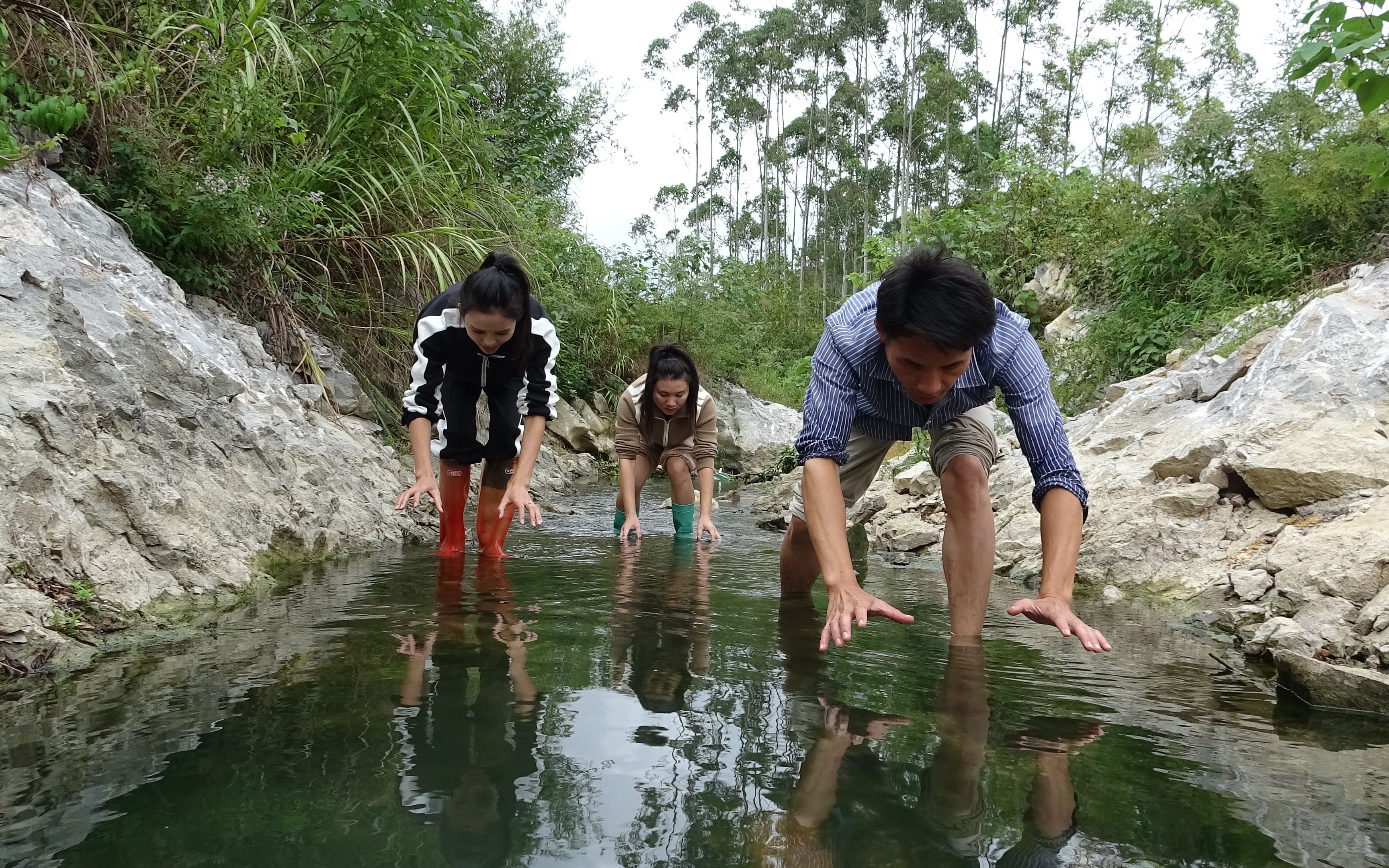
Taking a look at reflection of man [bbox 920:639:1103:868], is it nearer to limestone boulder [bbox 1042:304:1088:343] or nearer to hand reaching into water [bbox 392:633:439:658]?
hand reaching into water [bbox 392:633:439:658]

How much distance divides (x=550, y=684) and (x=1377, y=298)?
605cm

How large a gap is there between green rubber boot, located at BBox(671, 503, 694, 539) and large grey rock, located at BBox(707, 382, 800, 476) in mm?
7688

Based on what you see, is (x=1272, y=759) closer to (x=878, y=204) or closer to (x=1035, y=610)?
(x=1035, y=610)

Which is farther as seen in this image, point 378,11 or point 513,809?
point 378,11

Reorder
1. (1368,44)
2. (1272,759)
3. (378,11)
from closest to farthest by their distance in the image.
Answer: (1272,759) → (1368,44) → (378,11)

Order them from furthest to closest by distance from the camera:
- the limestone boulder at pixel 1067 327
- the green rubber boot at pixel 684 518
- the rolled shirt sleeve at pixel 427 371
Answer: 1. the limestone boulder at pixel 1067 327
2. the green rubber boot at pixel 684 518
3. the rolled shirt sleeve at pixel 427 371

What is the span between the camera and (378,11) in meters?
6.62

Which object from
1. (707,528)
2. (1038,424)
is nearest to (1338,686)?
(1038,424)

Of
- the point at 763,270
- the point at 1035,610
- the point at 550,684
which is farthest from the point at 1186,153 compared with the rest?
the point at 763,270

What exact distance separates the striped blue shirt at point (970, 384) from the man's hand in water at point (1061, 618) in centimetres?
40

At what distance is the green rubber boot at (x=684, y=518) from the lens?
6527mm

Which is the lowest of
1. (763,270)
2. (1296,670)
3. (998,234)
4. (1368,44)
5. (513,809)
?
(513,809)

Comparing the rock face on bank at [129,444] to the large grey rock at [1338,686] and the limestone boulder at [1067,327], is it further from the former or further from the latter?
the limestone boulder at [1067,327]

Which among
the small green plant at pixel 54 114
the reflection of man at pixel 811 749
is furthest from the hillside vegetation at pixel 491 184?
the reflection of man at pixel 811 749
